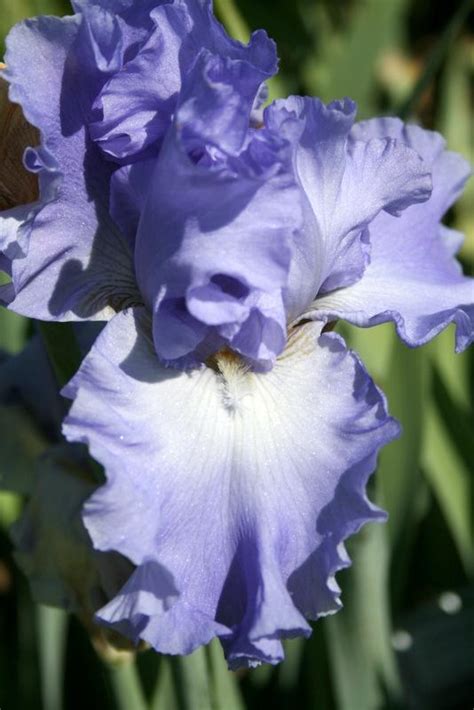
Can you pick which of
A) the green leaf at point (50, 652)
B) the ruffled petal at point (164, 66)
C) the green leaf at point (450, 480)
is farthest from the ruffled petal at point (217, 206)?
the green leaf at point (450, 480)

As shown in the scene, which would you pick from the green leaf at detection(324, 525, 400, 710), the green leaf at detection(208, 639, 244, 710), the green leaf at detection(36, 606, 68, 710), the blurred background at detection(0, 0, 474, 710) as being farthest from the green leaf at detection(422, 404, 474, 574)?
the green leaf at detection(36, 606, 68, 710)

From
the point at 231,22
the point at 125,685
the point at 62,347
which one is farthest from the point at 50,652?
the point at 231,22

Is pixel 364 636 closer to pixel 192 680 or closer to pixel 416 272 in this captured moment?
pixel 192 680

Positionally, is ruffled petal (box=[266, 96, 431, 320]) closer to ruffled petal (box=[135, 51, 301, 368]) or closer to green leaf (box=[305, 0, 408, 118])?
ruffled petal (box=[135, 51, 301, 368])

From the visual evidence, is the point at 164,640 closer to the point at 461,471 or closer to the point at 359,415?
the point at 359,415

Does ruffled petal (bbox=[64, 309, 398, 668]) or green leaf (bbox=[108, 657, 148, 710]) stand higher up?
ruffled petal (bbox=[64, 309, 398, 668])

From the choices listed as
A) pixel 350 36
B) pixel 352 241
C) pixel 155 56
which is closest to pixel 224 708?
pixel 352 241

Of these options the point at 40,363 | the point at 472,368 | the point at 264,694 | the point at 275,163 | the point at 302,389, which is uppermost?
the point at 275,163
